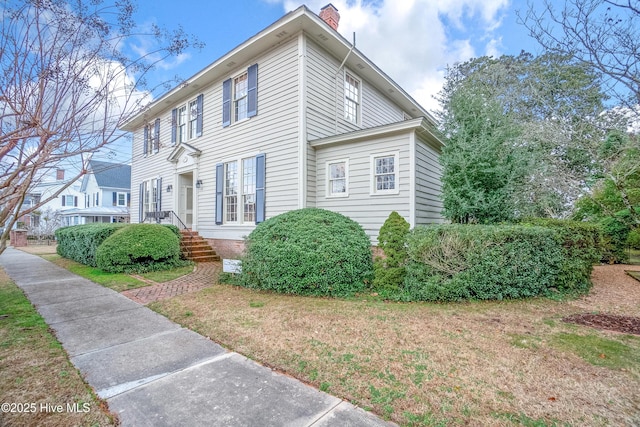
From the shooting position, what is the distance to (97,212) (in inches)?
1009

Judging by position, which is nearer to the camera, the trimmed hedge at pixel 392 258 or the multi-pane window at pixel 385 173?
the trimmed hedge at pixel 392 258

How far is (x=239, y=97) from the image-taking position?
10.3m

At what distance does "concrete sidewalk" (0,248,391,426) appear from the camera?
2.21 metres

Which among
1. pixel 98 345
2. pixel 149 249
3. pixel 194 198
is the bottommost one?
pixel 98 345

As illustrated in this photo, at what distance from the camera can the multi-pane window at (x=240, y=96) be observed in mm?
10180

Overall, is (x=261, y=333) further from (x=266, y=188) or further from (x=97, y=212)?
(x=97, y=212)

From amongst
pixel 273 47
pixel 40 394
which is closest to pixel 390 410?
pixel 40 394

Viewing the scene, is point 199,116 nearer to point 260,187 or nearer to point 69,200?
point 260,187

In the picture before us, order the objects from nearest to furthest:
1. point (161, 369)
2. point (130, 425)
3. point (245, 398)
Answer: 1. point (130, 425)
2. point (245, 398)
3. point (161, 369)

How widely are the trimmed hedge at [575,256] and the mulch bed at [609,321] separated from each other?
1.08m

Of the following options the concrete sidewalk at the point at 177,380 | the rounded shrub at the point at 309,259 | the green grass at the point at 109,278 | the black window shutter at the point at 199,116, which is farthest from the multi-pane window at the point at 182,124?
the concrete sidewalk at the point at 177,380

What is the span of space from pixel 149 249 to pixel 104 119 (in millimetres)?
6274

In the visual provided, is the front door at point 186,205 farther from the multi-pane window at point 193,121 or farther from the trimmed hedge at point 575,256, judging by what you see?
the trimmed hedge at point 575,256

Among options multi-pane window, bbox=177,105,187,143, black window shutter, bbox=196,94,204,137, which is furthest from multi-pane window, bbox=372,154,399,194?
multi-pane window, bbox=177,105,187,143
